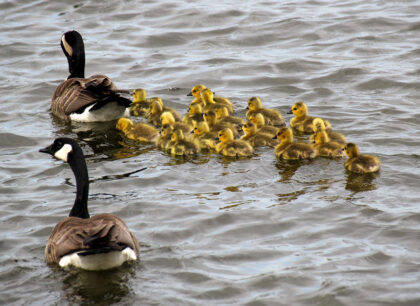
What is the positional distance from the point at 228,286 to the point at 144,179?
2.88m

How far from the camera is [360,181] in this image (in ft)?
28.1

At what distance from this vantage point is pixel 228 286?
252 inches

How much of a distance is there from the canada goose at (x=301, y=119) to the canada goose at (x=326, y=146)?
778 mm

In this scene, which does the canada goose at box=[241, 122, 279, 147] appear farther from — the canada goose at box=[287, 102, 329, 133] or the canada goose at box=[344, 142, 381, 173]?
the canada goose at box=[344, 142, 381, 173]

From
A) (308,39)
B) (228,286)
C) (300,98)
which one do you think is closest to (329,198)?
(228,286)

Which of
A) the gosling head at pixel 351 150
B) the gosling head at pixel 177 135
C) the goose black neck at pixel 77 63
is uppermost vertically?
the goose black neck at pixel 77 63

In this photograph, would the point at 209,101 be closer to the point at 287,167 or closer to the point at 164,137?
the point at 164,137

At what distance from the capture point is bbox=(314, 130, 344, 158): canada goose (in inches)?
364

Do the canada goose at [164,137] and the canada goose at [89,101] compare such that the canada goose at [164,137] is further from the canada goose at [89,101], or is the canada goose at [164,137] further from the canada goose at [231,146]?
the canada goose at [89,101]

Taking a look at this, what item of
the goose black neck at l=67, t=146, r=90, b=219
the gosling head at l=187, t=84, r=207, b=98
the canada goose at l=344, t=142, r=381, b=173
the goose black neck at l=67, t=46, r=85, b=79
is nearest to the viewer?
the goose black neck at l=67, t=146, r=90, b=219

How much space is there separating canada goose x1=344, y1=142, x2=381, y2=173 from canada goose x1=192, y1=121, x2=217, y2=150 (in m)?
1.81

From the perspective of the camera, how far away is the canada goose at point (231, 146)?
369 inches

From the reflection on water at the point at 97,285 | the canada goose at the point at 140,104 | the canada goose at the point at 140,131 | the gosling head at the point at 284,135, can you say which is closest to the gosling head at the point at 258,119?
the gosling head at the point at 284,135

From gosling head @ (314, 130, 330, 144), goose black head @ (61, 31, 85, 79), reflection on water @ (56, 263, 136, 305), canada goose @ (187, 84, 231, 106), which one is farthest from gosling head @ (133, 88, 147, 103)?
reflection on water @ (56, 263, 136, 305)
